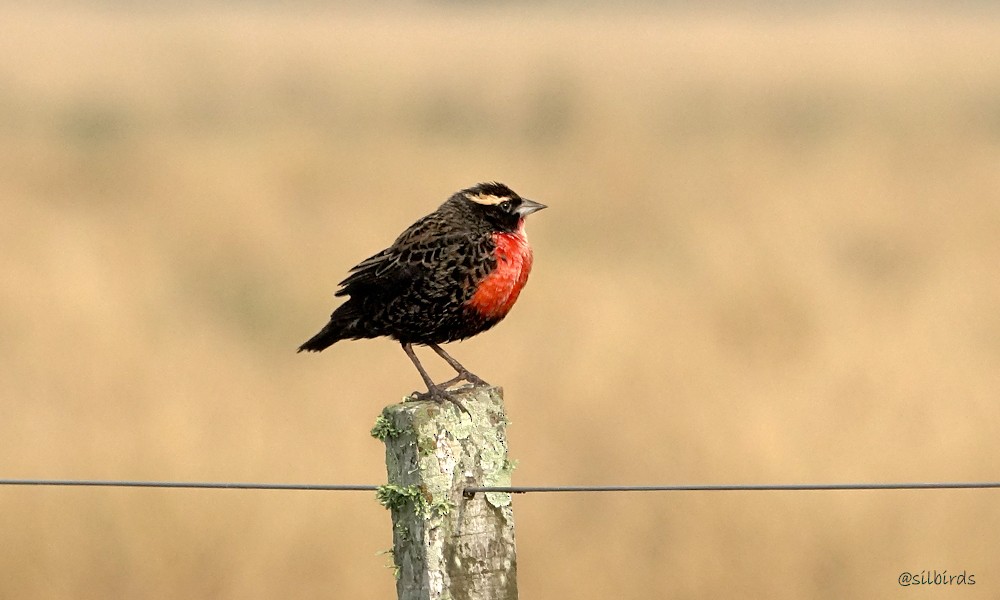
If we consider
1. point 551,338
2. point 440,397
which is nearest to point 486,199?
point 440,397

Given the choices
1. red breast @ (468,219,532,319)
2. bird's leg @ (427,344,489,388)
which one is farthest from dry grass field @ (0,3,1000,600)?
red breast @ (468,219,532,319)

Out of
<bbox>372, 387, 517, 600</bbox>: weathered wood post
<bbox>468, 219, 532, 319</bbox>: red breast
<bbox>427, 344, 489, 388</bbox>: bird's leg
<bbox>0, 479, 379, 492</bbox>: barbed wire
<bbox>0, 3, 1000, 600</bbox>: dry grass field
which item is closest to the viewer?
<bbox>372, 387, 517, 600</bbox>: weathered wood post

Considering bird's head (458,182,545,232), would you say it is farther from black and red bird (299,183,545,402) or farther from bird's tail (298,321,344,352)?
bird's tail (298,321,344,352)

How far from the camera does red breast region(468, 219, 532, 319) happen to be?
17.7 feet

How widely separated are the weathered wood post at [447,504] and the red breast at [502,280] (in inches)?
49.2

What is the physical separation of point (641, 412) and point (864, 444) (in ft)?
3.48

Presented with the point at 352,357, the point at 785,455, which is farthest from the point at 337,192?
the point at 785,455

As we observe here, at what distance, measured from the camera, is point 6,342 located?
894 centimetres

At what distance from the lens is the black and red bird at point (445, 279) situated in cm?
539

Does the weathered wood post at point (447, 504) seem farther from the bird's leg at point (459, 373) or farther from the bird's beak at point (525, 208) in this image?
the bird's beak at point (525, 208)

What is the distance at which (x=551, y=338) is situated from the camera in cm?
886

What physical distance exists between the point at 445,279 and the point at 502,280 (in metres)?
0.19

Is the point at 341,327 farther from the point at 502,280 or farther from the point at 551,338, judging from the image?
the point at 551,338

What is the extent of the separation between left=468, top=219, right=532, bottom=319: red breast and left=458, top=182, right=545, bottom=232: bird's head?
109 millimetres
